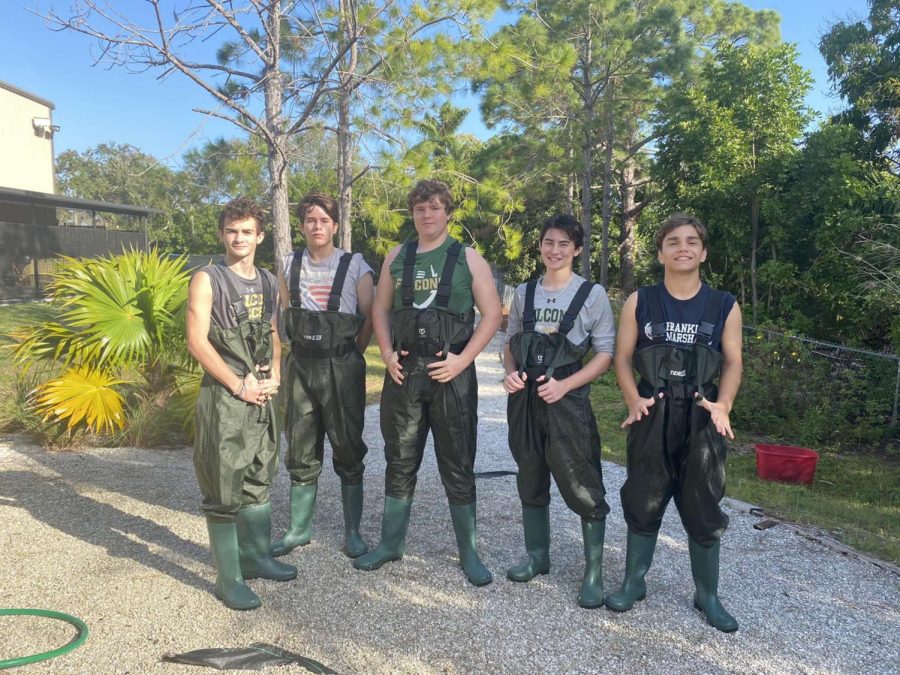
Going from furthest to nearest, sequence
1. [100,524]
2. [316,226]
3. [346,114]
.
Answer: [346,114] < [100,524] < [316,226]

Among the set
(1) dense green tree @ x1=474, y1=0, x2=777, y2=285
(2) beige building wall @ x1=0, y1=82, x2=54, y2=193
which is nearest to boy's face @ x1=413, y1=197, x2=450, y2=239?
(1) dense green tree @ x1=474, y1=0, x2=777, y2=285

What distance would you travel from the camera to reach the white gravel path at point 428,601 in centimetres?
281

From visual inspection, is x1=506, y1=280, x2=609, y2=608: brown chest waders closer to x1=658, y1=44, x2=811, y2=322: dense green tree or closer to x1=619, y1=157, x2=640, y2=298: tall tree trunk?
x1=658, y1=44, x2=811, y2=322: dense green tree

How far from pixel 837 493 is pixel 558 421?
3897mm

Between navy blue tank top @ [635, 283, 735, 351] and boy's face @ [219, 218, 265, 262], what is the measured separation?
1.92 metres

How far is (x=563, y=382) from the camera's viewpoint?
3.20 m

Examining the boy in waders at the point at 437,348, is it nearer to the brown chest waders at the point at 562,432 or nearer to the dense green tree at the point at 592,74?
Answer: the brown chest waders at the point at 562,432

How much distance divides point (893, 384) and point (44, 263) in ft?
75.2

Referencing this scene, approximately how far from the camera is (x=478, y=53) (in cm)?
1093

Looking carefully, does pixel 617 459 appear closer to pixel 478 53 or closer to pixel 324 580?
pixel 324 580

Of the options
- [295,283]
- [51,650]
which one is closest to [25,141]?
[295,283]

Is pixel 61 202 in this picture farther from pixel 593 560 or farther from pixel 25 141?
pixel 593 560

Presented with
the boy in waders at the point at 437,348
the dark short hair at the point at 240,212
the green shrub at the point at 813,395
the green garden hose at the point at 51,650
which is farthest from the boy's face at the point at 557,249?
the green shrub at the point at 813,395

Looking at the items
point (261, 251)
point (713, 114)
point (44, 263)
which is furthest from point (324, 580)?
point (261, 251)
